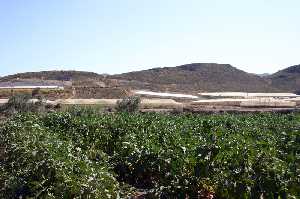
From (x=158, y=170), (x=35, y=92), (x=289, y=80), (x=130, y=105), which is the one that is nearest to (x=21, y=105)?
(x=130, y=105)

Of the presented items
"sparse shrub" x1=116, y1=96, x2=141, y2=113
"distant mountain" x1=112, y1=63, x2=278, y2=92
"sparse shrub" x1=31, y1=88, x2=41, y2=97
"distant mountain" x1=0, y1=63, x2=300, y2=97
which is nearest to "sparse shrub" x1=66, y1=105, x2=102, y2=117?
"sparse shrub" x1=116, y1=96, x2=141, y2=113

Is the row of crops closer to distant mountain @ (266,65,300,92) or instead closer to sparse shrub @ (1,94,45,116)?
sparse shrub @ (1,94,45,116)

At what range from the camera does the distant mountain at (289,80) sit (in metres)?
111

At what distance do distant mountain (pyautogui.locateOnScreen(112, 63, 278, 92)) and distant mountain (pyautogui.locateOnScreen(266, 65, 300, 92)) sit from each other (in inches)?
89.9

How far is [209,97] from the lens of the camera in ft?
272

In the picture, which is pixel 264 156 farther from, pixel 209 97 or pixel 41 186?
pixel 209 97

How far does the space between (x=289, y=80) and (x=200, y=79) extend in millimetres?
20938

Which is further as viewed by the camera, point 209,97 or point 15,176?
point 209,97

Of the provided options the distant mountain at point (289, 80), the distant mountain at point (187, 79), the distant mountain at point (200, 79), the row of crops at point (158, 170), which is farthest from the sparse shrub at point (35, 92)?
the row of crops at point (158, 170)

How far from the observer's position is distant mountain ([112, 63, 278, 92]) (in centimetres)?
10528

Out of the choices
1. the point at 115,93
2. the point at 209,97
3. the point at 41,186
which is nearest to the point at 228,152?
the point at 41,186

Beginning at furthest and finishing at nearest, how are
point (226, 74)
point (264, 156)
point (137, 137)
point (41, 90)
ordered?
point (226, 74) < point (41, 90) < point (137, 137) < point (264, 156)

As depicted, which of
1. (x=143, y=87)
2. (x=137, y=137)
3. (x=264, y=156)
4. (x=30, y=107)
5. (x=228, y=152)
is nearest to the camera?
(x=264, y=156)

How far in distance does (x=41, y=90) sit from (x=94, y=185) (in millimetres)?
66292
